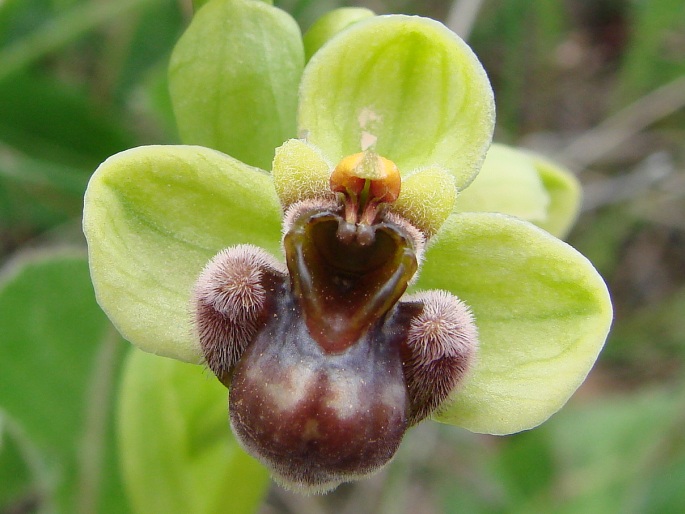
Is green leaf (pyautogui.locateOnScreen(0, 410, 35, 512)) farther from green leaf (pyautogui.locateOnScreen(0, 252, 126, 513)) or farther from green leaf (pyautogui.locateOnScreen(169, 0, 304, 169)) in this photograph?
green leaf (pyautogui.locateOnScreen(169, 0, 304, 169))

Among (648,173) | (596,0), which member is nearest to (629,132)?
(648,173)

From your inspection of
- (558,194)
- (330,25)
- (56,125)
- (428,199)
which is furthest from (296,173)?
(56,125)

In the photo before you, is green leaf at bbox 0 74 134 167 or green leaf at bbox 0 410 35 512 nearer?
green leaf at bbox 0 410 35 512

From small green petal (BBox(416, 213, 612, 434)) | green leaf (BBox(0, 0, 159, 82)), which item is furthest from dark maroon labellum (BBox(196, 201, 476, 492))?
green leaf (BBox(0, 0, 159, 82))

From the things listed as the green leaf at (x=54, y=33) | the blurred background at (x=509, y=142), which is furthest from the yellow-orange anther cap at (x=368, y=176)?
the green leaf at (x=54, y=33)

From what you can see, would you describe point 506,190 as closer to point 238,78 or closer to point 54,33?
point 238,78

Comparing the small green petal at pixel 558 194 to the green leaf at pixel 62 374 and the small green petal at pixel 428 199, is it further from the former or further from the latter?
the green leaf at pixel 62 374
